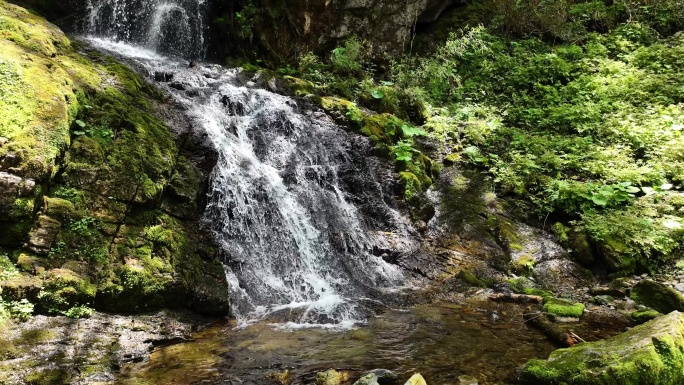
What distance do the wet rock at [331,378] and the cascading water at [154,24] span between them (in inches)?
544

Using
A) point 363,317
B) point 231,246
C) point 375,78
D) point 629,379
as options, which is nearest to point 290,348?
point 363,317

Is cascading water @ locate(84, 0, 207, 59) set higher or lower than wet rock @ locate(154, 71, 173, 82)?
higher

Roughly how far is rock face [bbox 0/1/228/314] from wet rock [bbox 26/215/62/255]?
0.01 meters

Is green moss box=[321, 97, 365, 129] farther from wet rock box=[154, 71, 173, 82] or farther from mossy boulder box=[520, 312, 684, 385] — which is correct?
mossy boulder box=[520, 312, 684, 385]

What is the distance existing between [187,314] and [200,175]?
2.85 m

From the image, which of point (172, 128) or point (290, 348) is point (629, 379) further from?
point (172, 128)

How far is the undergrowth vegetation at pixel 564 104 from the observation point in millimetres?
9344

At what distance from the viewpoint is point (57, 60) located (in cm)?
791

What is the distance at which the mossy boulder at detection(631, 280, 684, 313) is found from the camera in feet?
21.4

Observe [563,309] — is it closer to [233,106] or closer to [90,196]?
[90,196]

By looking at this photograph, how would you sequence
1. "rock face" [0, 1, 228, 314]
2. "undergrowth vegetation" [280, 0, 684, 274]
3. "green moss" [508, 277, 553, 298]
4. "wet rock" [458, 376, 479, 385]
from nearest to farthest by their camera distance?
"wet rock" [458, 376, 479, 385], "rock face" [0, 1, 228, 314], "green moss" [508, 277, 553, 298], "undergrowth vegetation" [280, 0, 684, 274]

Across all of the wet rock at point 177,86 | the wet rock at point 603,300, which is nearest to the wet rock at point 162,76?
the wet rock at point 177,86

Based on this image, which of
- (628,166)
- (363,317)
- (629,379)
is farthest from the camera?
(628,166)

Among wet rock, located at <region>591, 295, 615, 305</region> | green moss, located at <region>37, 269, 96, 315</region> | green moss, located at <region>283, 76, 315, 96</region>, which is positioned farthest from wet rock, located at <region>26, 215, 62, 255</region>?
wet rock, located at <region>591, 295, 615, 305</region>
